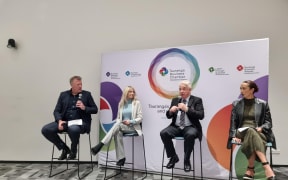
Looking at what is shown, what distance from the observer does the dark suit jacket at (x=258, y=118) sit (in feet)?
11.1

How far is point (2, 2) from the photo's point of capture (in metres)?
5.20

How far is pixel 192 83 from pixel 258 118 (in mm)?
1024

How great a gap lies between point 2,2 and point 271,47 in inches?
185

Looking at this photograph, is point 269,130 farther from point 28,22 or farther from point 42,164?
point 28,22

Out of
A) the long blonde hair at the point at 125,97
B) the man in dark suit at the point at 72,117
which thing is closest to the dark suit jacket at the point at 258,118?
the long blonde hair at the point at 125,97

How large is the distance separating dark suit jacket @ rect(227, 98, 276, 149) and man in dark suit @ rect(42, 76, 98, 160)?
1970 millimetres

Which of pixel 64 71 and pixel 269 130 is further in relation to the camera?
pixel 64 71

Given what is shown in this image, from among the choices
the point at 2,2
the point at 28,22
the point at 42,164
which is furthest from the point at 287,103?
the point at 2,2

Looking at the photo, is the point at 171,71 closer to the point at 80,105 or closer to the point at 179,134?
the point at 179,134

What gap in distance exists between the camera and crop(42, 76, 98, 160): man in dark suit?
159 inches

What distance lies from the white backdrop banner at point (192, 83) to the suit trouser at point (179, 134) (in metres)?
0.39

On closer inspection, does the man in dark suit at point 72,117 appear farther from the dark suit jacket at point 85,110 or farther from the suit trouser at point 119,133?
the suit trouser at point 119,133

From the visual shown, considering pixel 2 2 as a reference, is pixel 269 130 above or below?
below

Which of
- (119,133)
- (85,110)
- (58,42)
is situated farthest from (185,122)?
(58,42)
